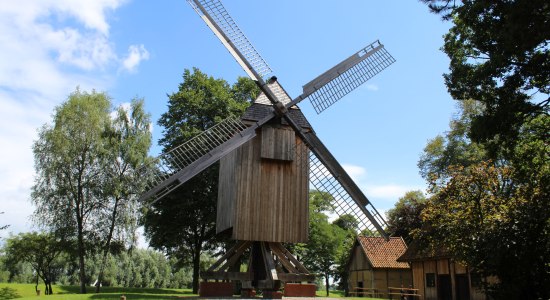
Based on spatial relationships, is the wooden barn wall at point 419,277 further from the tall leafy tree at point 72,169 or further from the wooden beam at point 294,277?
the tall leafy tree at point 72,169

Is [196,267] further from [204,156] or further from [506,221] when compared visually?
[506,221]

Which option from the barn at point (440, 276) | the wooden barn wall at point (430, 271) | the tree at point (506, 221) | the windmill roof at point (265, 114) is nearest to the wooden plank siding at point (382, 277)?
the barn at point (440, 276)

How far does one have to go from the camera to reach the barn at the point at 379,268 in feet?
95.0

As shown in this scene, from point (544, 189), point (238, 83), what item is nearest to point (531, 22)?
point (544, 189)

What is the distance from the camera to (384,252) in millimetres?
30391

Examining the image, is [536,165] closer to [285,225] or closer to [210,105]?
[285,225]

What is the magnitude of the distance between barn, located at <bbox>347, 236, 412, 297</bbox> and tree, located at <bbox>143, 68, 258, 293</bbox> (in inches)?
409

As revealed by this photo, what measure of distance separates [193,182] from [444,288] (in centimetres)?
1501

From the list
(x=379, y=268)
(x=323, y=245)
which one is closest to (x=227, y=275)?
(x=379, y=268)

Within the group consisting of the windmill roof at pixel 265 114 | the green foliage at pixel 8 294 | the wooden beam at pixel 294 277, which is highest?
the windmill roof at pixel 265 114

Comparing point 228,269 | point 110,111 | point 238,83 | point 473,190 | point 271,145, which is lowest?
point 228,269

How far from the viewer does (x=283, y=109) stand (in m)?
16.7

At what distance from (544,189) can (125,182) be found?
2329 cm

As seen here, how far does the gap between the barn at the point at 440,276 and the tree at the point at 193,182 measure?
474 inches
